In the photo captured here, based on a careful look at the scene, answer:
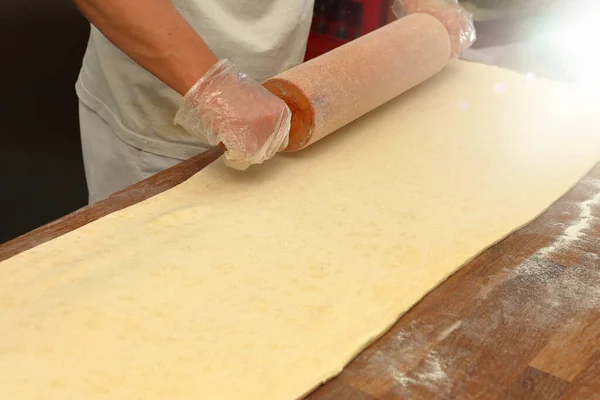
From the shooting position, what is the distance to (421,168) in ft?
5.12

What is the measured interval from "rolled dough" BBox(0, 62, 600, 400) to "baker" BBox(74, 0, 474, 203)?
0.14m

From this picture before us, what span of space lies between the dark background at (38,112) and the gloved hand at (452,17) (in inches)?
43.0

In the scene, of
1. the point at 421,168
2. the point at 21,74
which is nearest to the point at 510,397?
the point at 421,168

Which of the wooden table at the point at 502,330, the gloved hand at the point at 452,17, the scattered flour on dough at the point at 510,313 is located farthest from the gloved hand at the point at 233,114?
the gloved hand at the point at 452,17

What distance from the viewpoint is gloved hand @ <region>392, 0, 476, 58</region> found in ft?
6.63

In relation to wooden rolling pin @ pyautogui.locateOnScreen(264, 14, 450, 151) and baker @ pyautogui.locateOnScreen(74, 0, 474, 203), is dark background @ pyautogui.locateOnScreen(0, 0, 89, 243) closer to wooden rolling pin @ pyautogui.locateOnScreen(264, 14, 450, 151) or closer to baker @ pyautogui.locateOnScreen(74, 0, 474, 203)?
baker @ pyautogui.locateOnScreen(74, 0, 474, 203)

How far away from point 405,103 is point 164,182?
0.74 metres

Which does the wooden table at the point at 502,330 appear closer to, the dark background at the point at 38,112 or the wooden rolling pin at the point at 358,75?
the wooden rolling pin at the point at 358,75

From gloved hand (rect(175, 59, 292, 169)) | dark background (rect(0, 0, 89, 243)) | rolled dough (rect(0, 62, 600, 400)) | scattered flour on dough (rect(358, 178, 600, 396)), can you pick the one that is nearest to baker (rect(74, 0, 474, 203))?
gloved hand (rect(175, 59, 292, 169))

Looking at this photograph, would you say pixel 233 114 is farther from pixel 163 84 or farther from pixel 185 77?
pixel 163 84

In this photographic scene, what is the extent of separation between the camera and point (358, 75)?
168 cm

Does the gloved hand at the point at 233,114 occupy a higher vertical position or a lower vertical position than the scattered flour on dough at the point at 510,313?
higher

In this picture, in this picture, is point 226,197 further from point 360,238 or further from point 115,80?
point 115,80

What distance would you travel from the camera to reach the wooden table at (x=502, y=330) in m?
0.97
